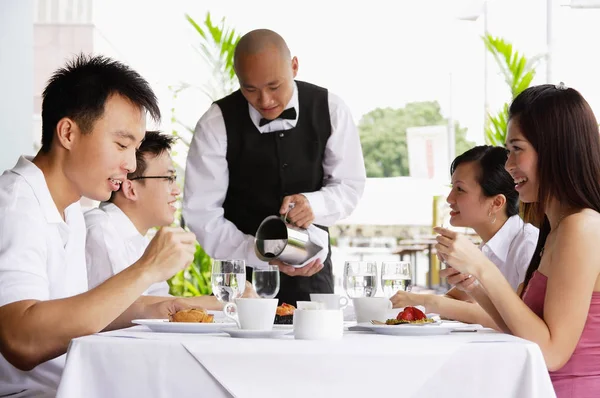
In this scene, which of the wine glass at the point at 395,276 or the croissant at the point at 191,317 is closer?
the croissant at the point at 191,317

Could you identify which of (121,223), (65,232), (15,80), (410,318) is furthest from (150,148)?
(410,318)

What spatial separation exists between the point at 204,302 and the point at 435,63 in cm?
1673

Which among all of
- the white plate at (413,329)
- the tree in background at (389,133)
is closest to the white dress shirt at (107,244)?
the white plate at (413,329)

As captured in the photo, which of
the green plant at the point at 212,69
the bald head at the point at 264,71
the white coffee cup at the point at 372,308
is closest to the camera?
the white coffee cup at the point at 372,308

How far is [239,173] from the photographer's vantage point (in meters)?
3.40

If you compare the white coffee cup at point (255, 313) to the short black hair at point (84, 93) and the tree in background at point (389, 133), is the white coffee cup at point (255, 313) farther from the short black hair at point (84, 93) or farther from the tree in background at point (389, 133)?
the tree in background at point (389, 133)

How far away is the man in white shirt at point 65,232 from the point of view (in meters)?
1.64

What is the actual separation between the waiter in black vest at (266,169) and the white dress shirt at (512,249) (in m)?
0.70

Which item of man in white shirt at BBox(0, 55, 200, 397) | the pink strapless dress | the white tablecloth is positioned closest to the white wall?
man in white shirt at BBox(0, 55, 200, 397)

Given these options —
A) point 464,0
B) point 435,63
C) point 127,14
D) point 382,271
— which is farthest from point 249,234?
point 435,63

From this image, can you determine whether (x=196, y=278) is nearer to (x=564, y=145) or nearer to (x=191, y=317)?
(x=191, y=317)

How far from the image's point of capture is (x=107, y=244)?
8.64 ft

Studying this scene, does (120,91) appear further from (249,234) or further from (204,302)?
(249,234)

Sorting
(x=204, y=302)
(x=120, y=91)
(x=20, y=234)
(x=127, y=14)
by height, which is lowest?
(x=204, y=302)
